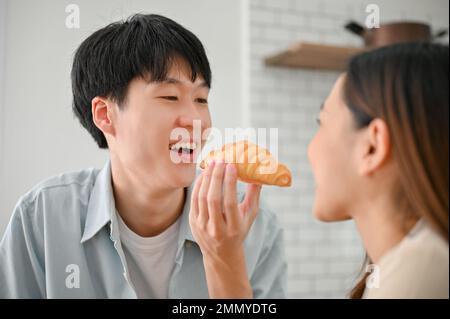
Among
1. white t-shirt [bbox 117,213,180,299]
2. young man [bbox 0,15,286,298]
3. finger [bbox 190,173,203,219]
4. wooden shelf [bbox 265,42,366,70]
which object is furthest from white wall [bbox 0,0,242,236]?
wooden shelf [bbox 265,42,366,70]

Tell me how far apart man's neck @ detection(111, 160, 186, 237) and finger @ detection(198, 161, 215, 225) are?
0.31 metres

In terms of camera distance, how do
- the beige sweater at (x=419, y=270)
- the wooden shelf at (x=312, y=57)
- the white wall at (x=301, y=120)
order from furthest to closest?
the white wall at (x=301, y=120)
the wooden shelf at (x=312, y=57)
the beige sweater at (x=419, y=270)

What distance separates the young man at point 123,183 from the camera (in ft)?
3.45

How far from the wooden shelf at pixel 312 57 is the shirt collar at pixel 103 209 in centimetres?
96

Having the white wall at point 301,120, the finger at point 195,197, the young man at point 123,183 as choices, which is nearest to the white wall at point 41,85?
the young man at point 123,183

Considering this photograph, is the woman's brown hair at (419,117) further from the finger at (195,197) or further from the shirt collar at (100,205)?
the shirt collar at (100,205)

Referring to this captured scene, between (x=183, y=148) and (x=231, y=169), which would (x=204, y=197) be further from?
(x=183, y=148)

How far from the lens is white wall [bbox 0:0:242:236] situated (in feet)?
3.48

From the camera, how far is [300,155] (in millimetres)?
2221

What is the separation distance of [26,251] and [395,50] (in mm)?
845

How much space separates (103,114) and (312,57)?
1.16 metres

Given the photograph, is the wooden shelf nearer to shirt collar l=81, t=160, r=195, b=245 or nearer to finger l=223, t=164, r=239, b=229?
shirt collar l=81, t=160, r=195, b=245

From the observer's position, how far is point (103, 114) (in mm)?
1112
